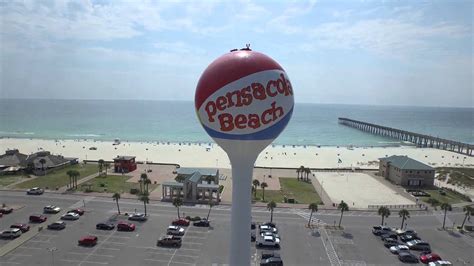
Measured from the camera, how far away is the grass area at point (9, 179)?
49.7m

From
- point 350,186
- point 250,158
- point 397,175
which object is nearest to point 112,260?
point 250,158

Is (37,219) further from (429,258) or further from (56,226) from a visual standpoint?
(429,258)

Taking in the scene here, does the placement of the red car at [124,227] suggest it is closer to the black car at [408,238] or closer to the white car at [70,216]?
the white car at [70,216]

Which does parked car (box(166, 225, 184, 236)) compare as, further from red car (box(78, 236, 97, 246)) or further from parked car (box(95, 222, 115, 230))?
red car (box(78, 236, 97, 246))

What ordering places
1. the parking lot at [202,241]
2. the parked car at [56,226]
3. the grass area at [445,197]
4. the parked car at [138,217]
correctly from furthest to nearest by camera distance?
the grass area at [445,197] → the parked car at [138,217] → the parked car at [56,226] → the parking lot at [202,241]

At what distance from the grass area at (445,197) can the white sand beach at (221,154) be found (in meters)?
21.7

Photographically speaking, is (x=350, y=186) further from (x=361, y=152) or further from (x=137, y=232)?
(x=361, y=152)

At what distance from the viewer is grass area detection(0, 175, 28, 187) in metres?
49.7

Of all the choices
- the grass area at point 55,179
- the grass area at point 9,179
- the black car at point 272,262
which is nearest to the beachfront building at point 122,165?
the grass area at point 55,179

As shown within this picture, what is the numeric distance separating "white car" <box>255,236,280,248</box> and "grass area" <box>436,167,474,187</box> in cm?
4408

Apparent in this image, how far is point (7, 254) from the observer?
2780cm

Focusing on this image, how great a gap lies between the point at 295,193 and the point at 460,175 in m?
36.9

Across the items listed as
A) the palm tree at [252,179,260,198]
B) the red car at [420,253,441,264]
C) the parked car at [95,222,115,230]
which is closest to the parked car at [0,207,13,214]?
the parked car at [95,222,115,230]

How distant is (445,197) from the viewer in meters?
48.7
